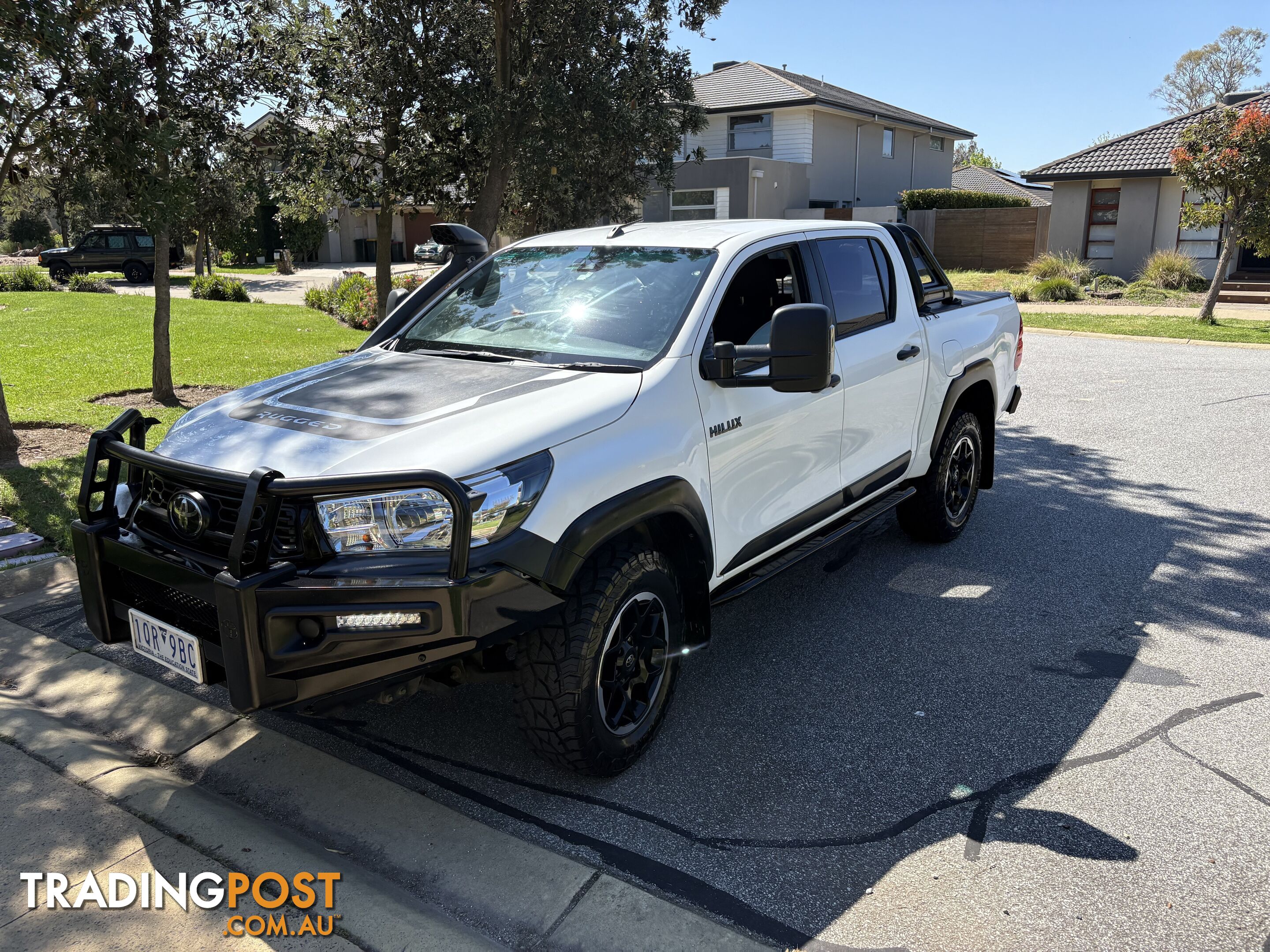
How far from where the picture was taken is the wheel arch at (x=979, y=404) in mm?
5660

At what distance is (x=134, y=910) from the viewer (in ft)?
9.24

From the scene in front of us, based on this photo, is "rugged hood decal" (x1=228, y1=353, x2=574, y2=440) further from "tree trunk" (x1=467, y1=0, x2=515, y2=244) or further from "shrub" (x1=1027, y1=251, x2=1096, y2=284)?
"shrub" (x1=1027, y1=251, x2=1096, y2=284)

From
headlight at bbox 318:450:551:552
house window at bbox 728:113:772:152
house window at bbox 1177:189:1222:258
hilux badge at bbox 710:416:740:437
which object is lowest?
headlight at bbox 318:450:551:552

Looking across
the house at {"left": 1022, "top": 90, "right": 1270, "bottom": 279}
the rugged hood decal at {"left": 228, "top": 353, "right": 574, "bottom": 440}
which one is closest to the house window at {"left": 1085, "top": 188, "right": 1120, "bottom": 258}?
the house at {"left": 1022, "top": 90, "right": 1270, "bottom": 279}

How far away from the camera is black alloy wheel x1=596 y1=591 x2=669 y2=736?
11.4 ft

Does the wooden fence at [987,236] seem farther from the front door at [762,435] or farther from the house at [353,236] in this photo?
the front door at [762,435]

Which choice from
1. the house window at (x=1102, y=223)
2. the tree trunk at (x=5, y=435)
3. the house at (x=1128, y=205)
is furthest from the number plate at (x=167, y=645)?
the house window at (x=1102, y=223)

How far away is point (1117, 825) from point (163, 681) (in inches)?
150

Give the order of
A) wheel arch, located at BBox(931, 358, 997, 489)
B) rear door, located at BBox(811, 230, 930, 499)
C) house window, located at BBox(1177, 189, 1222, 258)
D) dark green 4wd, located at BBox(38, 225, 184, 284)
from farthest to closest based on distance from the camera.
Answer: dark green 4wd, located at BBox(38, 225, 184, 284), house window, located at BBox(1177, 189, 1222, 258), wheel arch, located at BBox(931, 358, 997, 489), rear door, located at BBox(811, 230, 930, 499)

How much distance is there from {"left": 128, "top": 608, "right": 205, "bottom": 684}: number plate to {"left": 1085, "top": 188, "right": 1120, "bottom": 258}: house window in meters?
28.3

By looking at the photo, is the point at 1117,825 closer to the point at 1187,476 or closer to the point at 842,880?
the point at 842,880

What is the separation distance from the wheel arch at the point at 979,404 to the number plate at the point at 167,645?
13.3 feet

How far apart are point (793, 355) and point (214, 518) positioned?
81.8 inches

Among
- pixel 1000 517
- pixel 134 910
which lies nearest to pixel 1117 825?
pixel 134 910
